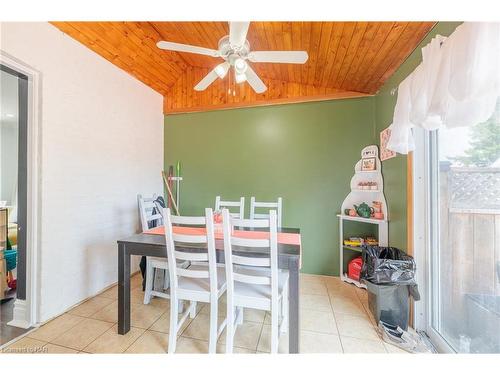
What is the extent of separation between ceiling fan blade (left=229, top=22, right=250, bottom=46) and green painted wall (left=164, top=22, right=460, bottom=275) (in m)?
1.64

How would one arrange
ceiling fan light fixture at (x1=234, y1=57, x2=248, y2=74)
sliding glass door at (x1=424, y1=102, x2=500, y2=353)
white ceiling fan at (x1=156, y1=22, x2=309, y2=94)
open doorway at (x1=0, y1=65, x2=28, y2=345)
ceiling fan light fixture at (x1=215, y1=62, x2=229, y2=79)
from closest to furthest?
1. sliding glass door at (x1=424, y1=102, x2=500, y2=353)
2. white ceiling fan at (x1=156, y1=22, x2=309, y2=94)
3. ceiling fan light fixture at (x1=234, y1=57, x2=248, y2=74)
4. ceiling fan light fixture at (x1=215, y1=62, x2=229, y2=79)
5. open doorway at (x1=0, y1=65, x2=28, y2=345)

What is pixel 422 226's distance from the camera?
175 cm

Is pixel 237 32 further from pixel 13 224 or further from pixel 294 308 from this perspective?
pixel 13 224

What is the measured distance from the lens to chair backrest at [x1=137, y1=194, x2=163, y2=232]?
2.20 metres

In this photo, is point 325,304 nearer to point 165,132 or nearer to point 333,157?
point 333,157

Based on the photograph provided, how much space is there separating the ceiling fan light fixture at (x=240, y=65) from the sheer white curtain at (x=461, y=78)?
1197 mm

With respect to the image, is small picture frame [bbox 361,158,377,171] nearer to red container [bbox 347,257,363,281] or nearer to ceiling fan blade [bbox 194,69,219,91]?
red container [bbox 347,257,363,281]

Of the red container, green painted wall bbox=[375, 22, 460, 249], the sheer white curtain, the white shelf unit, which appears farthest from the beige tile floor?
the sheer white curtain

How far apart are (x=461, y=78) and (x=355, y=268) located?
7.34 ft

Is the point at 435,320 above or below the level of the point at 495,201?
below

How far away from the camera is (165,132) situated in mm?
3447

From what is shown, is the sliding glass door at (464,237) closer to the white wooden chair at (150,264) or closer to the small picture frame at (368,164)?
the small picture frame at (368,164)
